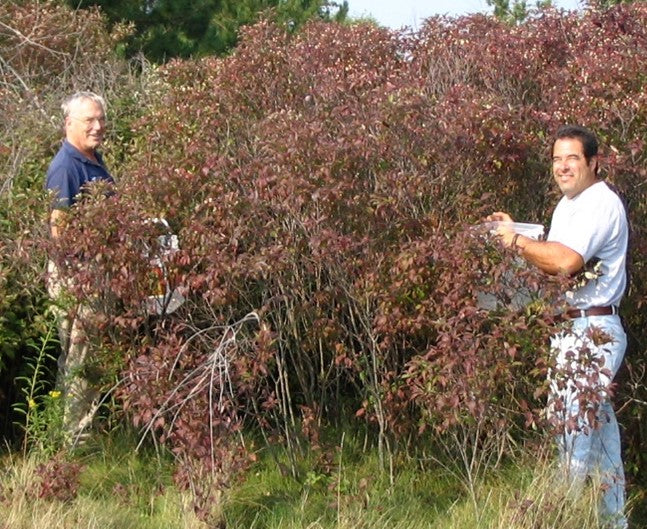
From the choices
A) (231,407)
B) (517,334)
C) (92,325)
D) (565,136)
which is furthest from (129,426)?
(565,136)

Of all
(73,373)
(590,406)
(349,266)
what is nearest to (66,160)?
(73,373)

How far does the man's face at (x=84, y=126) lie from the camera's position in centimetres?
616

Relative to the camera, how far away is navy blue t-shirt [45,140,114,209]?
231 inches

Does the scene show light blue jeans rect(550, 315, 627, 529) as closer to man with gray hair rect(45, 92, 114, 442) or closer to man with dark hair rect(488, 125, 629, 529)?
man with dark hair rect(488, 125, 629, 529)

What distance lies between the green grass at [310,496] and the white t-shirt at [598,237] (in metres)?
0.75

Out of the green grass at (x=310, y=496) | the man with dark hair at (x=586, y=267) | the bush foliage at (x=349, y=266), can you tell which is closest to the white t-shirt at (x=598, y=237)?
the man with dark hair at (x=586, y=267)

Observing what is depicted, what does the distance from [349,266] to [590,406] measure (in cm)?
125

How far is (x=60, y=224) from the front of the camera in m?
5.41

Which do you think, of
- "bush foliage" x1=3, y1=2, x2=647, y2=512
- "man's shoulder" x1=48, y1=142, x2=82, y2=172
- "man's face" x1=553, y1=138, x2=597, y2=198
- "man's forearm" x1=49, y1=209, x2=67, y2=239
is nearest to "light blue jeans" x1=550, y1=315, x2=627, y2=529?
"bush foliage" x1=3, y1=2, x2=647, y2=512

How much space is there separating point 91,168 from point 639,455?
122 inches

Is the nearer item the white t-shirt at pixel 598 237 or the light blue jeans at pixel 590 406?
the light blue jeans at pixel 590 406

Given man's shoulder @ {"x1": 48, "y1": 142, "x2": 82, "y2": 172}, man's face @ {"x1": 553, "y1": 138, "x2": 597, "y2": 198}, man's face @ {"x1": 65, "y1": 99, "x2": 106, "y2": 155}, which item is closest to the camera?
man's face @ {"x1": 553, "y1": 138, "x2": 597, "y2": 198}

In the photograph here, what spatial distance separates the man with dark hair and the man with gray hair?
204 cm

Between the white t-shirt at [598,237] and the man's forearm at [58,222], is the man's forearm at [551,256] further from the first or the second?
the man's forearm at [58,222]
